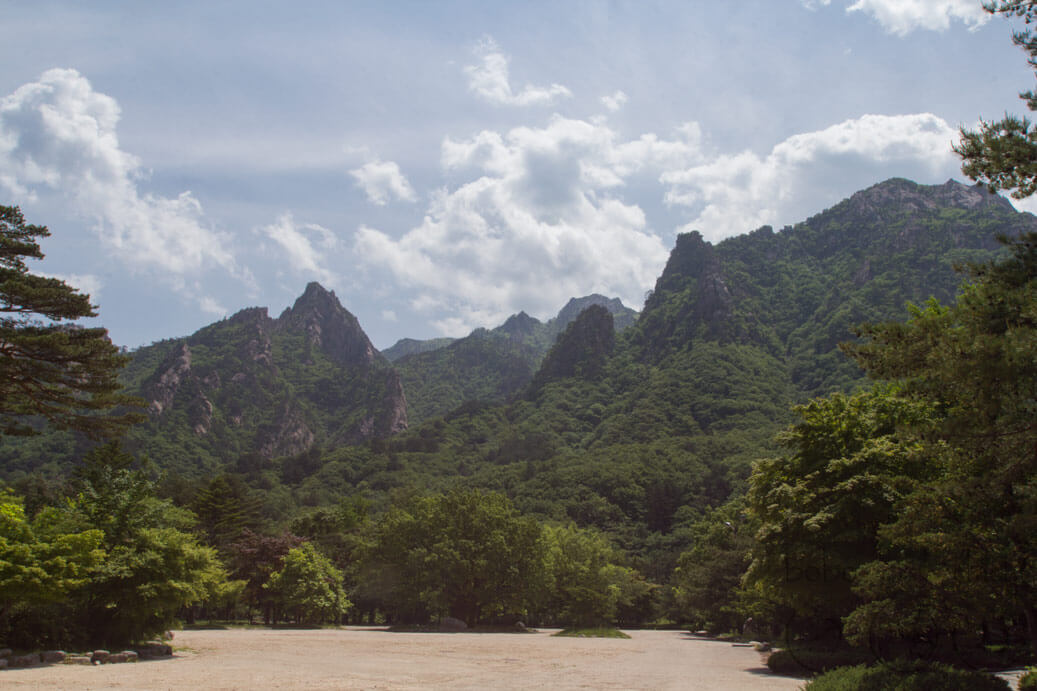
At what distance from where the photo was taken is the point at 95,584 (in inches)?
890

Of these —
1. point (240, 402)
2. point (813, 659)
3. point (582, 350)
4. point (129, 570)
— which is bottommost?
point (813, 659)

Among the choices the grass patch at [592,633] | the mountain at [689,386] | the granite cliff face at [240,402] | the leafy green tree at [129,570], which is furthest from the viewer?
the granite cliff face at [240,402]

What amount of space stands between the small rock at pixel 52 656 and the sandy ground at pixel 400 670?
0.77 meters

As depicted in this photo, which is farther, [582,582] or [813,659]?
[582,582]

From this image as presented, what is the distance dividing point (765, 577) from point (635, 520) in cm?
8000

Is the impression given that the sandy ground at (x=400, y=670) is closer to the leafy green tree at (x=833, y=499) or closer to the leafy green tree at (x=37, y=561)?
the leafy green tree at (x=37, y=561)

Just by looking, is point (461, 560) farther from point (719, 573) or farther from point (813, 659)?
point (813, 659)

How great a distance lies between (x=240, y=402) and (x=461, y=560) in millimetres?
130280

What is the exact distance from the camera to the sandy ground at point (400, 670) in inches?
625

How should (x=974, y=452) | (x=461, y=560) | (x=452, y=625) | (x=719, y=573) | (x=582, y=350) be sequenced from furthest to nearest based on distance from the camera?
(x=582, y=350)
(x=452, y=625)
(x=461, y=560)
(x=719, y=573)
(x=974, y=452)

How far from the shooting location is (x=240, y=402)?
163125mm

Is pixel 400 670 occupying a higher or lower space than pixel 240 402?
lower

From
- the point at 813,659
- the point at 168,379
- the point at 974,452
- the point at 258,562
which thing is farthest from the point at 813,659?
the point at 168,379

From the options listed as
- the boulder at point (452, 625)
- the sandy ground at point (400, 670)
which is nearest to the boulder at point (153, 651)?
the sandy ground at point (400, 670)
